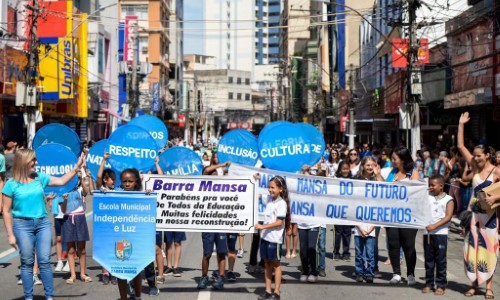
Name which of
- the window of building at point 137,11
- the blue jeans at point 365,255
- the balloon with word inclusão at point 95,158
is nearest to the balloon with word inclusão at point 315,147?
the blue jeans at point 365,255

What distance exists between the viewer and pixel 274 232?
9352mm

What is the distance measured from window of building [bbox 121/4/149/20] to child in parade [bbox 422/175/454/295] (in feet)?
239

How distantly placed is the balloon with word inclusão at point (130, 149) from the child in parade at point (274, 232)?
7.48ft

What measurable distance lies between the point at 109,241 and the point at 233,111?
128m

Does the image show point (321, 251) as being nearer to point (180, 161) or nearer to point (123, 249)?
point (180, 161)

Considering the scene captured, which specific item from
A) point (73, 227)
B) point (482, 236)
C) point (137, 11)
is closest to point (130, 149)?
point (73, 227)

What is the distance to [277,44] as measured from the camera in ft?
579

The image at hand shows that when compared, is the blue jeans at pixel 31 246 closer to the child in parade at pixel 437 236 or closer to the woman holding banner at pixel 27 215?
the woman holding banner at pixel 27 215

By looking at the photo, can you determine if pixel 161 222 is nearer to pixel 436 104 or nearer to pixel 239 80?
pixel 436 104

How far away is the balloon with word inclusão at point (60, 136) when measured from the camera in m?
12.0

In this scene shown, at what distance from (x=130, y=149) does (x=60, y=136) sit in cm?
182

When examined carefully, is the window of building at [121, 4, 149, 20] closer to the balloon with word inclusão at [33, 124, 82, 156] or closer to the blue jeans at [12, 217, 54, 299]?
the balloon with word inclusão at [33, 124, 82, 156]

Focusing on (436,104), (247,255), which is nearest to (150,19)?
(436,104)

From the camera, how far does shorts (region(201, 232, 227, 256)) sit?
10.1 m
